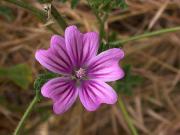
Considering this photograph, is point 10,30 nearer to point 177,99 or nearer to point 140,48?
point 140,48

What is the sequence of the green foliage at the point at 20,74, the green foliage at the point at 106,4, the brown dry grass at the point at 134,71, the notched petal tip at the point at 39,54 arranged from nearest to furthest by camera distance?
the notched petal tip at the point at 39,54
the green foliage at the point at 106,4
the green foliage at the point at 20,74
the brown dry grass at the point at 134,71

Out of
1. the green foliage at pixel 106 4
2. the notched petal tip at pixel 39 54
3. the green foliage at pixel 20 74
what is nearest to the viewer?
the notched petal tip at pixel 39 54

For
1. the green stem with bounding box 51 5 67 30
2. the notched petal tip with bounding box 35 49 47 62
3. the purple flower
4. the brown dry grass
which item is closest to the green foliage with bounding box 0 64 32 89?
the brown dry grass

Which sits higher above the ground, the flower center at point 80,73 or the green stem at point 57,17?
the green stem at point 57,17

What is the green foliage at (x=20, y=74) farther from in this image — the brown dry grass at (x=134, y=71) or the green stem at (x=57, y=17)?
the green stem at (x=57, y=17)

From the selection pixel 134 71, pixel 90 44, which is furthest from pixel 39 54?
pixel 134 71

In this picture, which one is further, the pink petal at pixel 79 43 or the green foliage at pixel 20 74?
the green foliage at pixel 20 74

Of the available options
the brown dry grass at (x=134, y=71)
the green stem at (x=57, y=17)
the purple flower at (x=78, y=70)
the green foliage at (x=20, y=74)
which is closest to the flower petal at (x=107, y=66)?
the purple flower at (x=78, y=70)

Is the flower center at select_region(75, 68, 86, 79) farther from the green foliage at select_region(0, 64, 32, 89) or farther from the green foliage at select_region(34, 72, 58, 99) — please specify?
the green foliage at select_region(0, 64, 32, 89)
